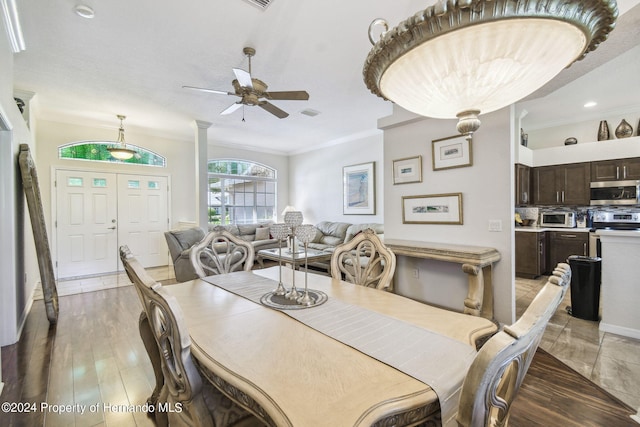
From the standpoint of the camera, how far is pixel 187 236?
4793 millimetres

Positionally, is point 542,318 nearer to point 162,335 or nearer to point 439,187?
point 162,335

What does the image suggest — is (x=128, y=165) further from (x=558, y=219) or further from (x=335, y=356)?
(x=558, y=219)

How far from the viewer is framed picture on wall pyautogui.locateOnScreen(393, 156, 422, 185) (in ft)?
10.2

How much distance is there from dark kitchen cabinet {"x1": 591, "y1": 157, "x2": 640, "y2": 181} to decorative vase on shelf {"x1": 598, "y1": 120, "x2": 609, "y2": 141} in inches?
16.8

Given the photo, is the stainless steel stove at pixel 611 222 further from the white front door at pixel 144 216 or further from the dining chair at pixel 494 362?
the white front door at pixel 144 216

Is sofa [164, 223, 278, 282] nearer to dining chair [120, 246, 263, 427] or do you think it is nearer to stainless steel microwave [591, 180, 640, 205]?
dining chair [120, 246, 263, 427]

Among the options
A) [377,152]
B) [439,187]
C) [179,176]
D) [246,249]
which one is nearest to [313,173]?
[377,152]

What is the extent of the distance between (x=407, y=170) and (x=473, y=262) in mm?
1297

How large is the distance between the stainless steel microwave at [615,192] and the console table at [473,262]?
3888mm

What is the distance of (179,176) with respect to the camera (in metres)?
6.23

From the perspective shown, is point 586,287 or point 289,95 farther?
point 586,287

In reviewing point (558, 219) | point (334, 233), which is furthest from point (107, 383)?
point (558, 219)

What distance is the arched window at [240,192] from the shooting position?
688 centimetres

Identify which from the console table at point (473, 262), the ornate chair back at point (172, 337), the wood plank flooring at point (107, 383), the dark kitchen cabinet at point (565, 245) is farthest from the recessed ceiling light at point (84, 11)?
the dark kitchen cabinet at point (565, 245)
